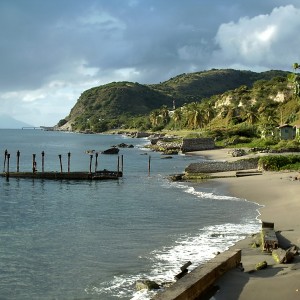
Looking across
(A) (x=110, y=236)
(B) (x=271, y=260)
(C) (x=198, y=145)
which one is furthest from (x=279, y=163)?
(C) (x=198, y=145)

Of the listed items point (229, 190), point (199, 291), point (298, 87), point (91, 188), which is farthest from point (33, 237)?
point (91, 188)

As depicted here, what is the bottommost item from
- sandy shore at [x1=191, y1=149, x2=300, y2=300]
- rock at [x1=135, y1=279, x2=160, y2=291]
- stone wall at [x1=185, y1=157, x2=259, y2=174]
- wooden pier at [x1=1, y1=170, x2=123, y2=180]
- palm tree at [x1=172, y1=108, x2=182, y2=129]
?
rock at [x1=135, y1=279, x2=160, y2=291]

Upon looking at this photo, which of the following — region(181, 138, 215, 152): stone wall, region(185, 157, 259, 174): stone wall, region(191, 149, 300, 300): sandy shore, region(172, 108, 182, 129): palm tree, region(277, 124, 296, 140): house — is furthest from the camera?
region(172, 108, 182, 129): palm tree

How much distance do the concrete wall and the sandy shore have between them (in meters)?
0.33

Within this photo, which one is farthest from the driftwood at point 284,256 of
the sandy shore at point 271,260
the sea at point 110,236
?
the sea at point 110,236

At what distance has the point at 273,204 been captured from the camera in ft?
111

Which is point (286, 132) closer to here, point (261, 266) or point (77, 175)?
point (77, 175)

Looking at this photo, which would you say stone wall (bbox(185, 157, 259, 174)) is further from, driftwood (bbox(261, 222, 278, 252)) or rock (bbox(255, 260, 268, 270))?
rock (bbox(255, 260, 268, 270))

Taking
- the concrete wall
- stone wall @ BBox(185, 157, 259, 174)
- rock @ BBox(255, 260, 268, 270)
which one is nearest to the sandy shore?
rock @ BBox(255, 260, 268, 270)

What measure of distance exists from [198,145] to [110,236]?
84.0 m

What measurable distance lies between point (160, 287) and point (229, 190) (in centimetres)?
2670

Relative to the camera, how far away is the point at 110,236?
1022 inches

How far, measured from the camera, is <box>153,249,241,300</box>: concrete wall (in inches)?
508

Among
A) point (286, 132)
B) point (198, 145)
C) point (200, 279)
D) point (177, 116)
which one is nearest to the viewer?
point (200, 279)
